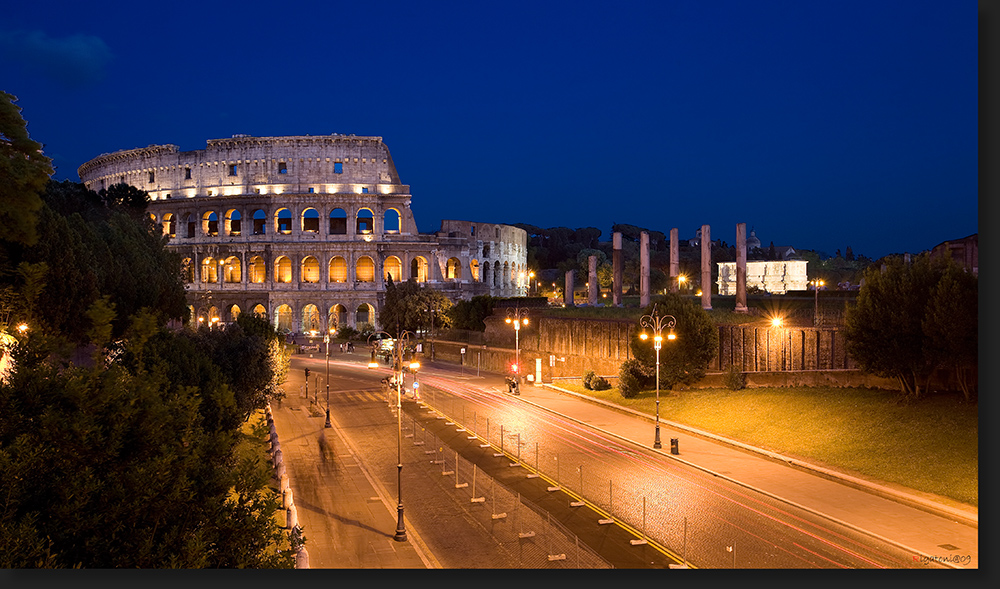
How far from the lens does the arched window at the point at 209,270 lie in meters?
78.1

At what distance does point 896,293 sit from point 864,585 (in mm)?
19618

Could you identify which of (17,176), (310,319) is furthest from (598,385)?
(310,319)

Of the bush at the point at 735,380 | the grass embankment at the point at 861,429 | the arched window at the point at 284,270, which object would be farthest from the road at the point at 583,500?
the arched window at the point at 284,270

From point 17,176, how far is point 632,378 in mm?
26916

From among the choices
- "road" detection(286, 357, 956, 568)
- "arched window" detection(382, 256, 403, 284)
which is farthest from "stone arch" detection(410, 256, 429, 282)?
"road" detection(286, 357, 956, 568)

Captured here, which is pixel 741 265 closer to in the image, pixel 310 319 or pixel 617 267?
pixel 617 267

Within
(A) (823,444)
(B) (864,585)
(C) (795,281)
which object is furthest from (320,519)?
(C) (795,281)

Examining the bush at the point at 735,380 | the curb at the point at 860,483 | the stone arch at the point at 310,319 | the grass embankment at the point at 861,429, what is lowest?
the curb at the point at 860,483

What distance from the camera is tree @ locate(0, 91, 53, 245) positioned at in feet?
54.1

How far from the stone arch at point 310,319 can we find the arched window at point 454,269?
52.4 ft

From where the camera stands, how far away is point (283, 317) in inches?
3044

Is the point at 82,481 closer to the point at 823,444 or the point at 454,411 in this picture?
the point at 823,444

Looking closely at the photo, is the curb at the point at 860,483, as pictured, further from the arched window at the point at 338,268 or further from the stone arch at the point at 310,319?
the arched window at the point at 338,268

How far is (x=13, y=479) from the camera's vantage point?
22.6 ft
